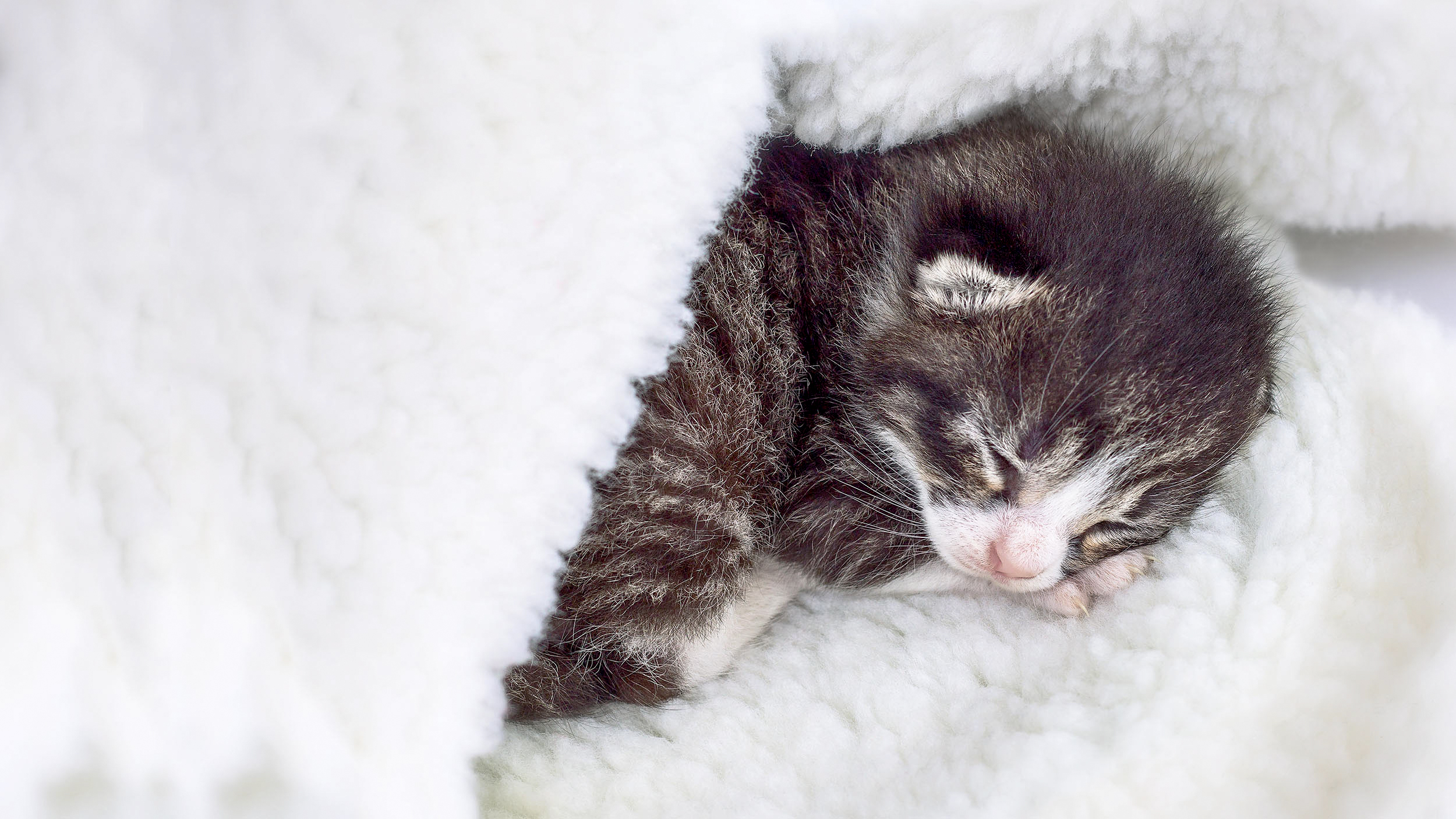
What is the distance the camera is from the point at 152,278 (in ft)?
3.13

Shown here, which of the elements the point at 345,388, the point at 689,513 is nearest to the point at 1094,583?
the point at 689,513

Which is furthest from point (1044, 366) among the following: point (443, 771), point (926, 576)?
point (443, 771)

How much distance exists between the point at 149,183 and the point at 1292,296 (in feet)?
5.24

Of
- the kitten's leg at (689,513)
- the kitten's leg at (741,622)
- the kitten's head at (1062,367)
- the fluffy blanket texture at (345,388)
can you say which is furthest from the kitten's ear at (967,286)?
the kitten's leg at (741,622)

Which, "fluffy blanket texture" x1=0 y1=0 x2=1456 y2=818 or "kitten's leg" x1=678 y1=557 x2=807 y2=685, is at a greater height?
"fluffy blanket texture" x1=0 y1=0 x2=1456 y2=818

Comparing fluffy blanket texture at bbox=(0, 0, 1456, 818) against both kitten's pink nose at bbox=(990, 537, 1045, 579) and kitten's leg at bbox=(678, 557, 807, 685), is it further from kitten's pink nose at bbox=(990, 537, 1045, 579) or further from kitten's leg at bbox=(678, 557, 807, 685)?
kitten's leg at bbox=(678, 557, 807, 685)

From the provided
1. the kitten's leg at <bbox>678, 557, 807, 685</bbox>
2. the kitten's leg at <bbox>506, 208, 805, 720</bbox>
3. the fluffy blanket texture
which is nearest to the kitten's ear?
the kitten's leg at <bbox>506, 208, 805, 720</bbox>

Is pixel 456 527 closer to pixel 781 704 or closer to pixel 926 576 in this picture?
pixel 781 704

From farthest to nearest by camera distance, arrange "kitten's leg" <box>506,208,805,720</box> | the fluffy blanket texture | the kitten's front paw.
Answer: the kitten's front paw
"kitten's leg" <box>506,208,805,720</box>
the fluffy blanket texture

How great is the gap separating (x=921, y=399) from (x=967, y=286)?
6.6 inches

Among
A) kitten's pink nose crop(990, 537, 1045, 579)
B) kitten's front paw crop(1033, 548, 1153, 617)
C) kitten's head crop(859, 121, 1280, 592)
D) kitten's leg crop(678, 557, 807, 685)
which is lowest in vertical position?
kitten's leg crop(678, 557, 807, 685)

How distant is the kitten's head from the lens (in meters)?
1.23

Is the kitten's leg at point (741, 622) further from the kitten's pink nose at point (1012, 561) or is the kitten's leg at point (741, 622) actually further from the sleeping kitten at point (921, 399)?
the kitten's pink nose at point (1012, 561)

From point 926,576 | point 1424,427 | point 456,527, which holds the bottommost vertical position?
point 926,576
